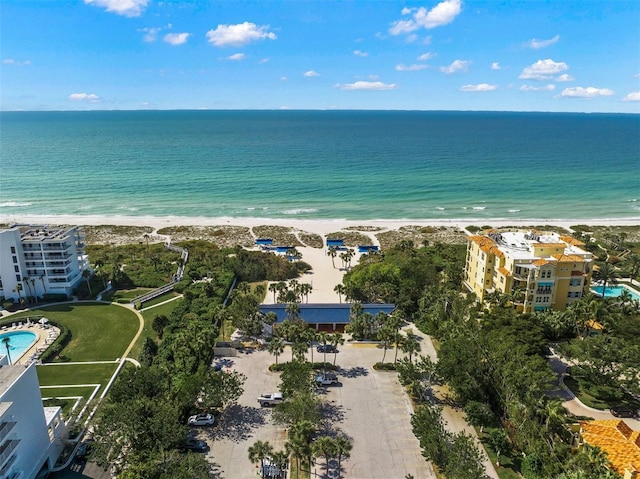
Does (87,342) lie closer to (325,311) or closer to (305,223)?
(325,311)

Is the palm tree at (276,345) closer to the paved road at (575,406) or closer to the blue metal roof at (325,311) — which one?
the blue metal roof at (325,311)

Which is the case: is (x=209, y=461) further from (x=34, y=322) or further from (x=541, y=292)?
(x=541, y=292)

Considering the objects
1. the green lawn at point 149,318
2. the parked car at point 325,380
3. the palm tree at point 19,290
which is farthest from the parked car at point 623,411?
the palm tree at point 19,290

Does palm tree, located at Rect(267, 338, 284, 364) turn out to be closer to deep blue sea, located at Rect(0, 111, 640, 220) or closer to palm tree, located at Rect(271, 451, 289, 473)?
palm tree, located at Rect(271, 451, 289, 473)

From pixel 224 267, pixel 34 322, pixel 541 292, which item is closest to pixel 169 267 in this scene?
pixel 224 267

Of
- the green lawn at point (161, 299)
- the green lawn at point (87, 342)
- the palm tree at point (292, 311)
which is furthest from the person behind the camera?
the green lawn at point (161, 299)

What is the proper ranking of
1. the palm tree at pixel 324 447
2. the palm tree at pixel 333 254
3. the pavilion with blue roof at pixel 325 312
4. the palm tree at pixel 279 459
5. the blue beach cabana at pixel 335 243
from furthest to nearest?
the blue beach cabana at pixel 335 243, the palm tree at pixel 333 254, the pavilion with blue roof at pixel 325 312, the palm tree at pixel 324 447, the palm tree at pixel 279 459
